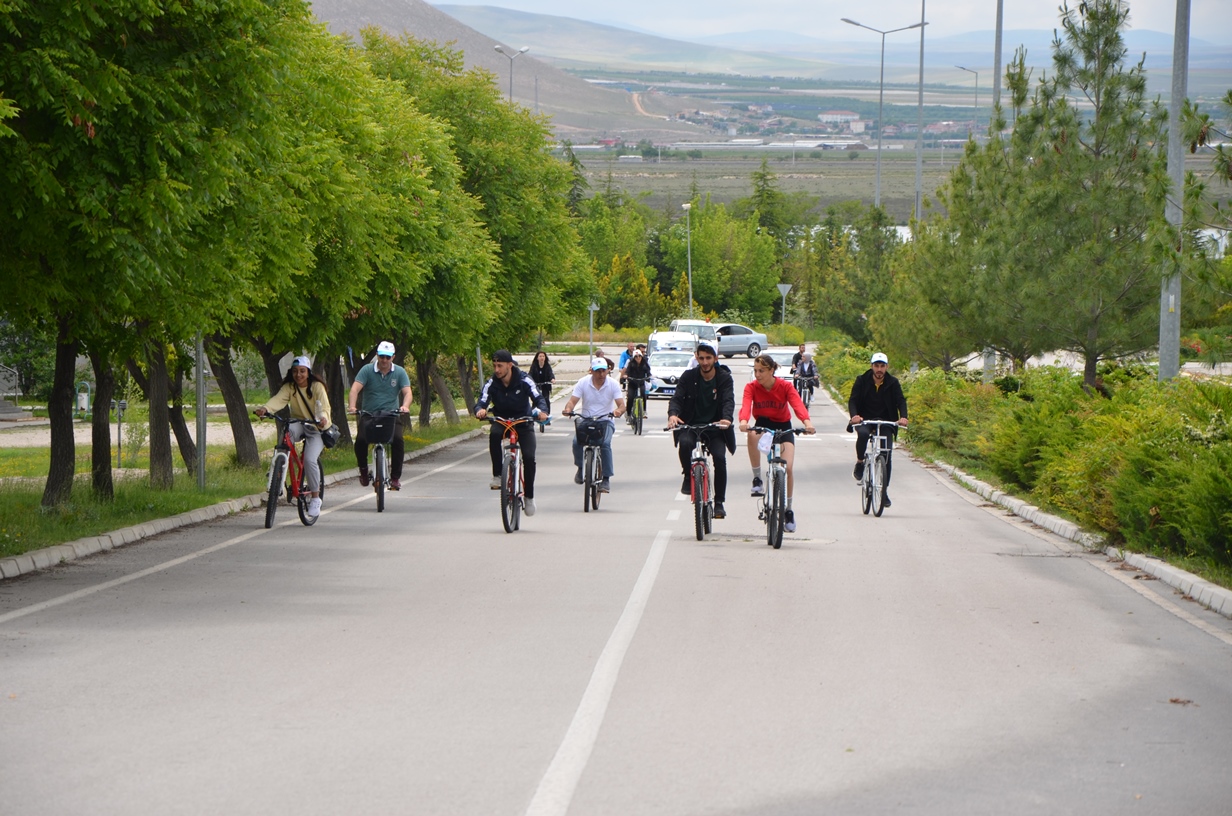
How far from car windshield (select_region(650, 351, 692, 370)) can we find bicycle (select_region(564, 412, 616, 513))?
3518cm

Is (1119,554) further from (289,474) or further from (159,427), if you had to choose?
(159,427)

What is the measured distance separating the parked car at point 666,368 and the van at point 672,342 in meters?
2.09

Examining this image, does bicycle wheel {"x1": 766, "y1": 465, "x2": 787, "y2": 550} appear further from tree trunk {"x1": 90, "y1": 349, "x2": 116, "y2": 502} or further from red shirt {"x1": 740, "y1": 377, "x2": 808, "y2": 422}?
tree trunk {"x1": 90, "y1": 349, "x2": 116, "y2": 502}

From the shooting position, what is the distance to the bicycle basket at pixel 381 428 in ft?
59.5

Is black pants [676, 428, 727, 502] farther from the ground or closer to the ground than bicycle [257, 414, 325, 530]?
farther from the ground

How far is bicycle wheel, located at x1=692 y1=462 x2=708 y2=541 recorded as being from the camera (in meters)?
15.2

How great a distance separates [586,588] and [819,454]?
20741 mm

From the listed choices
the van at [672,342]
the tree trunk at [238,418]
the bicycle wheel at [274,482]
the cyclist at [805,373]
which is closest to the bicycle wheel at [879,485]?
the bicycle wheel at [274,482]

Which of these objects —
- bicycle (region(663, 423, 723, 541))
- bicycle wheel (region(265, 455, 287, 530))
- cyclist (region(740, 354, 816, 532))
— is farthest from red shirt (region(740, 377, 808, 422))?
bicycle wheel (region(265, 455, 287, 530))

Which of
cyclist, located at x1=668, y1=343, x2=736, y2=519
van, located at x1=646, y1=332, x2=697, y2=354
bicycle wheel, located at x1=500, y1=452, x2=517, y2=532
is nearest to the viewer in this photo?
cyclist, located at x1=668, y1=343, x2=736, y2=519

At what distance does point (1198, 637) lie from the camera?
33.4 feet

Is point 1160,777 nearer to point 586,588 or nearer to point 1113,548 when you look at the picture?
point 586,588

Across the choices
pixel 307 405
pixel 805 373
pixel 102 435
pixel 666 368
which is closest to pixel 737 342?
pixel 666 368

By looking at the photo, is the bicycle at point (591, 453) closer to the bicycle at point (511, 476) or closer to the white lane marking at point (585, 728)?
the bicycle at point (511, 476)
